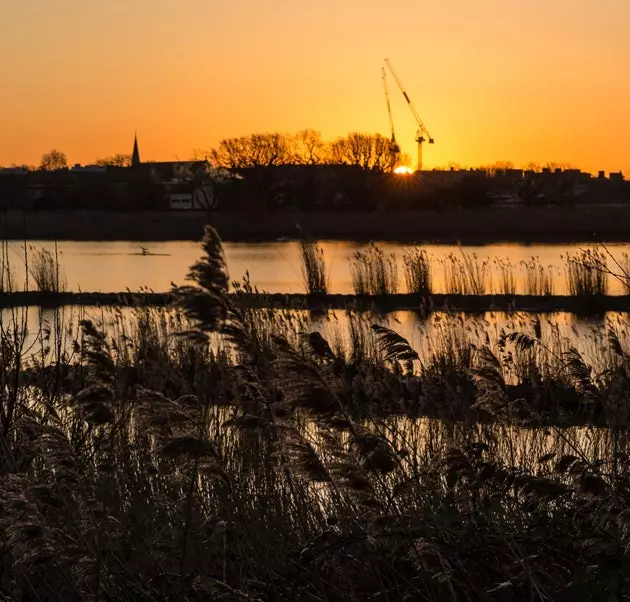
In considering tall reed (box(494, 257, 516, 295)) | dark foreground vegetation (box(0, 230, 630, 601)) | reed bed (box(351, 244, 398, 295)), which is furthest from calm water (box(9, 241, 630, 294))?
dark foreground vegetation (box(0, 230, 630, 601))

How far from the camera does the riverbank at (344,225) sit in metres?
68.4

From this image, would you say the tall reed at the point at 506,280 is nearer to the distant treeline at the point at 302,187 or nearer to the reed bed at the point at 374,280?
the reed bed at the point at 374,280

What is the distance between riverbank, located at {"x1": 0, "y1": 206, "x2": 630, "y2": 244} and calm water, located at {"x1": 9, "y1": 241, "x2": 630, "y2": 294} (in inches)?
202

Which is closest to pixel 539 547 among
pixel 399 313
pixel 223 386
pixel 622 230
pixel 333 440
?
pixel 333 440

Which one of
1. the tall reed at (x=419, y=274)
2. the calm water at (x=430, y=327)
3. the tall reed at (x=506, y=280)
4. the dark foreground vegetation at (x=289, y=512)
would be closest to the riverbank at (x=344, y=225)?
the tall reed at (x=506, y=280)

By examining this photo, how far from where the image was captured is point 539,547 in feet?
14.4

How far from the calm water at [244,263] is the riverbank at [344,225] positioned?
5123mm

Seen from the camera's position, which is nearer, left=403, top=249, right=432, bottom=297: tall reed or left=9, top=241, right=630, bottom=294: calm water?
left=403, top=249, right=432, bottom=297: tall reed

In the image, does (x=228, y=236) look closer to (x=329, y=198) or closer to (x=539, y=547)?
(x=329, y=198)

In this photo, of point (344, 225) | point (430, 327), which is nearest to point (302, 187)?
point (344, 225)

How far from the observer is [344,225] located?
7525 cm

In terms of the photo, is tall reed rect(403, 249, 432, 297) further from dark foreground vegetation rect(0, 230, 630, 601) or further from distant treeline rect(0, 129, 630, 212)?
distant treeline rect(0, 129, 630, 212)

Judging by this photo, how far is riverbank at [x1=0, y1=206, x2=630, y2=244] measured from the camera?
68438 millimetres

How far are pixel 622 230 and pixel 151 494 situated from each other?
196ft
